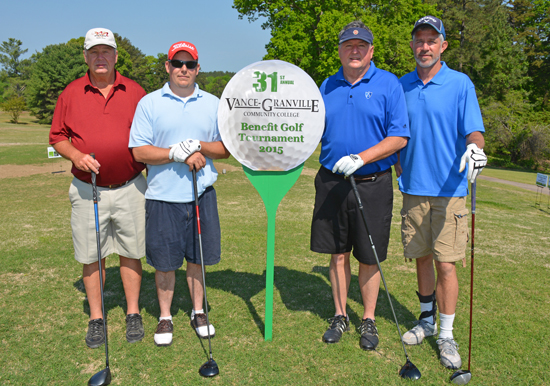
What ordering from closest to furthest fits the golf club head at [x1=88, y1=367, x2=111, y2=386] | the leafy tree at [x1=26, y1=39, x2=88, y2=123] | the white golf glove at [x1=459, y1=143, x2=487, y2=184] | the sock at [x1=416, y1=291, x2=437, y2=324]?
the golf club head at [x1=88, y1=367, x2=111, y2=386] → the white golf glove at [x1=459, y1=143, x2=487, y2=184] → the sock at [x1=416, y1=291, x2=437, y2=324] → the leafy tree at [x1=26, y1=39, x2=88, y2=123]

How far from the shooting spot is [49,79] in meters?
46.3

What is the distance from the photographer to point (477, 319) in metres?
4.16

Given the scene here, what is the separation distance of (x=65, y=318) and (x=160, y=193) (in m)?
1.71

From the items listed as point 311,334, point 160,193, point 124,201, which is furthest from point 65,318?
point 311,334

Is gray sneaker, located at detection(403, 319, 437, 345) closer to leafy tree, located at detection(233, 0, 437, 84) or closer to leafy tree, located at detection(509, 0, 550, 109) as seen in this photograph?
leafy tree, located at detection(233, 0, 437, 84)

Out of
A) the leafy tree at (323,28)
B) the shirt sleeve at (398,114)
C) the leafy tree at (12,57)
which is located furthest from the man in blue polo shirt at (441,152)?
the leafy tree at (12,57)

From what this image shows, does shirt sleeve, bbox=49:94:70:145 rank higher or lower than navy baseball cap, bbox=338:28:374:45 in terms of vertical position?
lower

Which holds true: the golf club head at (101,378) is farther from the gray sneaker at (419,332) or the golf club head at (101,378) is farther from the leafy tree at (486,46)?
the leafy tree at (486,46)

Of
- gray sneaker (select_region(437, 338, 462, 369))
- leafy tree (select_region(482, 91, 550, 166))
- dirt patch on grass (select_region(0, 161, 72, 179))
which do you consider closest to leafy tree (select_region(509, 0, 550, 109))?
leafy tree (select_region(482, 91, 550, 166))

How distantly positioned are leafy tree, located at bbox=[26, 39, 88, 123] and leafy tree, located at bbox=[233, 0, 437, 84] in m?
26.8

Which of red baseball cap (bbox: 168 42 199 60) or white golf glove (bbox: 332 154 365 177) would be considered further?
red baseball cap (bbox: 168 42 199 60)

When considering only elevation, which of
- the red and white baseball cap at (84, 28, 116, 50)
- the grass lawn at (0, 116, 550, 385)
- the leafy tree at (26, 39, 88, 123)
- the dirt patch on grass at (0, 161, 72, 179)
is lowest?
the grass lawn at (0, 116, 550, 385)

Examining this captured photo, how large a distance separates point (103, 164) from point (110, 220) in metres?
0.56

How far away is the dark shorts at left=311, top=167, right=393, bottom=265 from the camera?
3.56 meters
